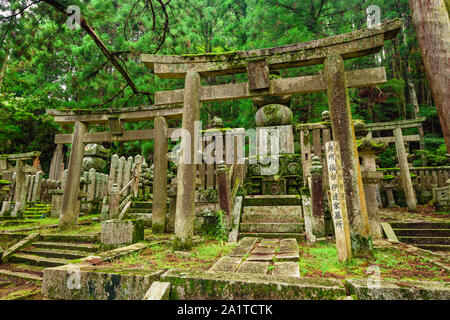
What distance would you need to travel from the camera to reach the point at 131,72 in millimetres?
10016

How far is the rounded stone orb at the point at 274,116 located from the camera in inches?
361

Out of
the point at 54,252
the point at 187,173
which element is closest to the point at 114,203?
the point at 54,252

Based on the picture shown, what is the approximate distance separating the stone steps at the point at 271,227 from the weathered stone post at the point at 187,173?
1.77 m

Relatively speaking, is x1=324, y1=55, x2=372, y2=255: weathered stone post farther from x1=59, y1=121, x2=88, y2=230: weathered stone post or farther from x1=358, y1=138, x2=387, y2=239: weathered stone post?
x1=59, y1=121, x2=88, y2=230: weathered stone post

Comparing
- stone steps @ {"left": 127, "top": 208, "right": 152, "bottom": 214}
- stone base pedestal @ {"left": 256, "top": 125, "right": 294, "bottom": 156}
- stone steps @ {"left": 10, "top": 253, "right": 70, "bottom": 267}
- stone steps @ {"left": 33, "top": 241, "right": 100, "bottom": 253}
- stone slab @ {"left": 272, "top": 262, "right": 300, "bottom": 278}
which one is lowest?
stone steps @ {"left": 10, "top": 253, "right": 70, "bottom": 267}

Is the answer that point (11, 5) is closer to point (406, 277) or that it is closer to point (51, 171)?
point (406, 277)

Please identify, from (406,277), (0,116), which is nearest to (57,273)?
(406,277)

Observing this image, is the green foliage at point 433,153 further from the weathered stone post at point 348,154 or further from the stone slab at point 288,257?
the stone slab at point 288,257

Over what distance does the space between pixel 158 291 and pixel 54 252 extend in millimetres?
5046

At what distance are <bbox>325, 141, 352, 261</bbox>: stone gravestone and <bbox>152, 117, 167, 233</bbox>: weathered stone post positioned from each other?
5226 millimetres

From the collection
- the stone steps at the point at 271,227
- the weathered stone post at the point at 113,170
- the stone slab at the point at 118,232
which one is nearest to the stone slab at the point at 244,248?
the stone steps at the point at 271,227

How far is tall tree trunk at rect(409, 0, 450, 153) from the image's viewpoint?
375 cm

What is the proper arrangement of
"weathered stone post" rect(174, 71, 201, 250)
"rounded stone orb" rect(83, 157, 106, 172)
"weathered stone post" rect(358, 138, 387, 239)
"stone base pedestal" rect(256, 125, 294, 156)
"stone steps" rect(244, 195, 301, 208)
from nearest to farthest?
"weathered stone post" rect(174, 71, 201, 250) < "weathered stone post" rect(358, 138, 387, 239) < "stone steps" rect(244, 195, 301, 208) < "stone base pedestal" rect(256, 125, 294, 156) < "rounded stone orb" rect(83, 157, 106, 172)

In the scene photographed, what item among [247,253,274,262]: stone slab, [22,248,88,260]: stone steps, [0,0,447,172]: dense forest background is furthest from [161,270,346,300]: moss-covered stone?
[0,0,447,172]: dense forest background
